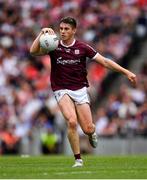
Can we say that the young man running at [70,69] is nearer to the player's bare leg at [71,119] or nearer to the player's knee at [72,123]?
the player's bare leg at [71,119]

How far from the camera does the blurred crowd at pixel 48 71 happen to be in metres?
23.2

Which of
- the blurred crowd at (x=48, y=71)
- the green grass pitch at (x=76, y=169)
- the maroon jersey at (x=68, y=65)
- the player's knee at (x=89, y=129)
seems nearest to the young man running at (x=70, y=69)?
the maroon jersey at (x=68, y=65)

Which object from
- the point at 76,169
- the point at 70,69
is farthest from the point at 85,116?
the point at 76,169

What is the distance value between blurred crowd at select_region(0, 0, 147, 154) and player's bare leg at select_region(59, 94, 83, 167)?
29.4 feet

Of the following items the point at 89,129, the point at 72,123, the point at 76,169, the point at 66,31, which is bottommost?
the point at 76,169

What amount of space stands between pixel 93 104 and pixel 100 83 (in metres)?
0.64

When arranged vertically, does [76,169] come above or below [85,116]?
below

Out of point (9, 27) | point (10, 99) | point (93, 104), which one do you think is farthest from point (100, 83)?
point (9, 27)

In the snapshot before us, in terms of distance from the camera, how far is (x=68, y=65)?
13.3 meters

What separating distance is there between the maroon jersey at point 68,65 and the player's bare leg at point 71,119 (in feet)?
0.74

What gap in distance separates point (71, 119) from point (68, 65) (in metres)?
0.88

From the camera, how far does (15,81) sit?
25.6m

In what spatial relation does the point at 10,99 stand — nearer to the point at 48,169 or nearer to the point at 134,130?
the point at 134,130

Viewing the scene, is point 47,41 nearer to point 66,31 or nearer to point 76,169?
point 66,31
